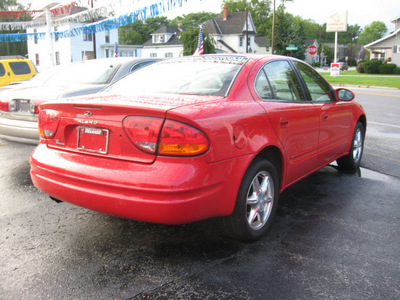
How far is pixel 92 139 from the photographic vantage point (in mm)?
3000

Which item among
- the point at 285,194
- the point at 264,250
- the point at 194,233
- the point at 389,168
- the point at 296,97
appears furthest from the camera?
the point at 389,168

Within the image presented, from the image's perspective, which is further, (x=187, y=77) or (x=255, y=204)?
(x=187, y=77)

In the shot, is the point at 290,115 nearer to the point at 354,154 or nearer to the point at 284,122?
the point at 284,122

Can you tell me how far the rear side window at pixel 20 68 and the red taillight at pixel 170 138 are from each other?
12.9m

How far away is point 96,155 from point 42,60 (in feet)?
180

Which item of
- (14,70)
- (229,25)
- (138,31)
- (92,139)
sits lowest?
(92,139)

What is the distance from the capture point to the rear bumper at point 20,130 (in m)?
5.83

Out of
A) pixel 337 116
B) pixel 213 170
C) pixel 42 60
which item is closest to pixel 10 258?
pixel 213 170

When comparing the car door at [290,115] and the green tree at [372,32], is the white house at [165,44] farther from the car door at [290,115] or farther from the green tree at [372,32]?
the green tree at [372,32]

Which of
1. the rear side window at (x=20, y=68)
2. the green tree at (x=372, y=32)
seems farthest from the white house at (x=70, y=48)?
the green tree at (x=372, y=32)

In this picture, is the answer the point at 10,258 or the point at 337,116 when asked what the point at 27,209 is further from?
the point at 337,116

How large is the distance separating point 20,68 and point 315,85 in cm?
1236

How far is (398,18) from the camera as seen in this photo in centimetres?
5612

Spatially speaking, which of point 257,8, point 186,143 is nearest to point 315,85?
point 186,143
